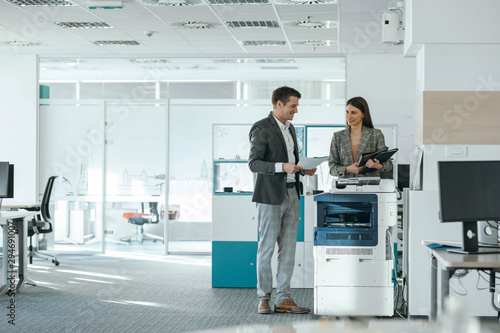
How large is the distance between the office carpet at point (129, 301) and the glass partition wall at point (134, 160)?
1226 mm

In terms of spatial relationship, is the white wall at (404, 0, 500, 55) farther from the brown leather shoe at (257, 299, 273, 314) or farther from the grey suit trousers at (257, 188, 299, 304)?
the brown leather shoe at (257, 299, 273, 314)

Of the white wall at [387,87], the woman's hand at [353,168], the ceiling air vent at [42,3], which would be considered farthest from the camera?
the white wall at [387,87]

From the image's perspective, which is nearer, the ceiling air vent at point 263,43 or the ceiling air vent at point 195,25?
the ceiling air vent at point 195,25

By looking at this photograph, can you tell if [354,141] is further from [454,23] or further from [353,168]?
[454,23]

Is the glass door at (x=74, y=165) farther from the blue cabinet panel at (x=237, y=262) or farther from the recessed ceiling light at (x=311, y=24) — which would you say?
the blue cabinet panel at (x=237, y=262)

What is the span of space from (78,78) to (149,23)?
2379 mm

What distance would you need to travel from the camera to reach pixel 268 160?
479cm

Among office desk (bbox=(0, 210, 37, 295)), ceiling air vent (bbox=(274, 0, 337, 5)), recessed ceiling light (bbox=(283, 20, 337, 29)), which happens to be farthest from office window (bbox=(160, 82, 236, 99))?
office desk (bbox=(0, 210, 37, 295))

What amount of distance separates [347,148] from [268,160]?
0.61m

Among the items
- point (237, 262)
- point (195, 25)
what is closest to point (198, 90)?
point (195, 25)

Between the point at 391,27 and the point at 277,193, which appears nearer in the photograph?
the point at 277,193

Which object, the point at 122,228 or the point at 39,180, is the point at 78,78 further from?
the point at 122,228

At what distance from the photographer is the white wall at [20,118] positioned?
28.9ft

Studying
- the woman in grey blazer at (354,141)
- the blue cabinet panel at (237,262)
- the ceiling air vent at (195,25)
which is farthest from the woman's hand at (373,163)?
the ceiling air vent at (195,25)
